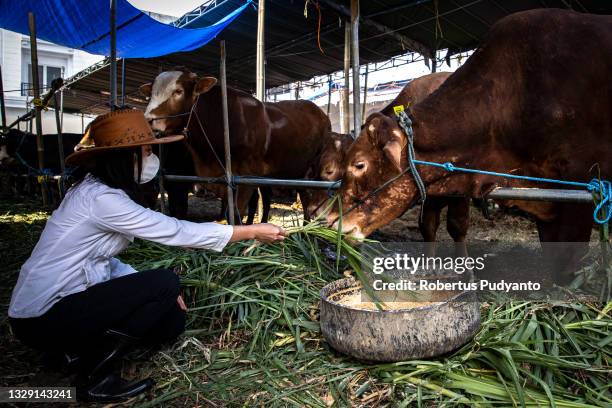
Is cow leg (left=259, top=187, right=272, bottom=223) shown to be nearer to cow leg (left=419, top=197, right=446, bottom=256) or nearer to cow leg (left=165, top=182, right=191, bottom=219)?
cow leg (left=165, top=182, right=191, bottom=219)

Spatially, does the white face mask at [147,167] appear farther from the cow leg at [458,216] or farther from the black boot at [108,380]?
the cow leg at [458,216]

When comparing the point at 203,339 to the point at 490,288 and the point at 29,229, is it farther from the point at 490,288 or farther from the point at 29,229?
the point at 29,229

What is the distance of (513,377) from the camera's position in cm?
170

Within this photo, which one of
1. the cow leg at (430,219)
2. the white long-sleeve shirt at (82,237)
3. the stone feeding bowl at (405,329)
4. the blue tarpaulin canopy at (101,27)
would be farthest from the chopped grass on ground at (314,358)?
the blue tarpaulin canopy at (101,27)

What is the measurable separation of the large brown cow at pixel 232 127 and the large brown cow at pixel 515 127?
8.19 ft

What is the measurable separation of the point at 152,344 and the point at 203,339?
30 centimetres

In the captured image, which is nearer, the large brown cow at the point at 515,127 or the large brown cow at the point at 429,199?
the large brown cow at the point at 515,127

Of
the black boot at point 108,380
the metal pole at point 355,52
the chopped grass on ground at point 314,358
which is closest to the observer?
the chopped grass on ground at point 314,358

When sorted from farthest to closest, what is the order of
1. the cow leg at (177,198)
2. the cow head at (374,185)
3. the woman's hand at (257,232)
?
the cow leg at (177,198) → the cow head at (374,185) → the woman's hand at (257,232)

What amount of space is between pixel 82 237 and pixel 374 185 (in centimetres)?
176

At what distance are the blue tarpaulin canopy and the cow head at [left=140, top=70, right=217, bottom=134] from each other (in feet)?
11.5

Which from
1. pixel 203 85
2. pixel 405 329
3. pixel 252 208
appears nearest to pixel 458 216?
pixel 405 329

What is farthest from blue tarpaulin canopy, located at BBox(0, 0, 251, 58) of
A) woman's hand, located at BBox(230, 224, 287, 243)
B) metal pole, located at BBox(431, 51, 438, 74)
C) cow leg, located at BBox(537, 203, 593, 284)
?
cow leg, located at BBox(537, 203, 593, 284)

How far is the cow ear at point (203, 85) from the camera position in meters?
4.97
